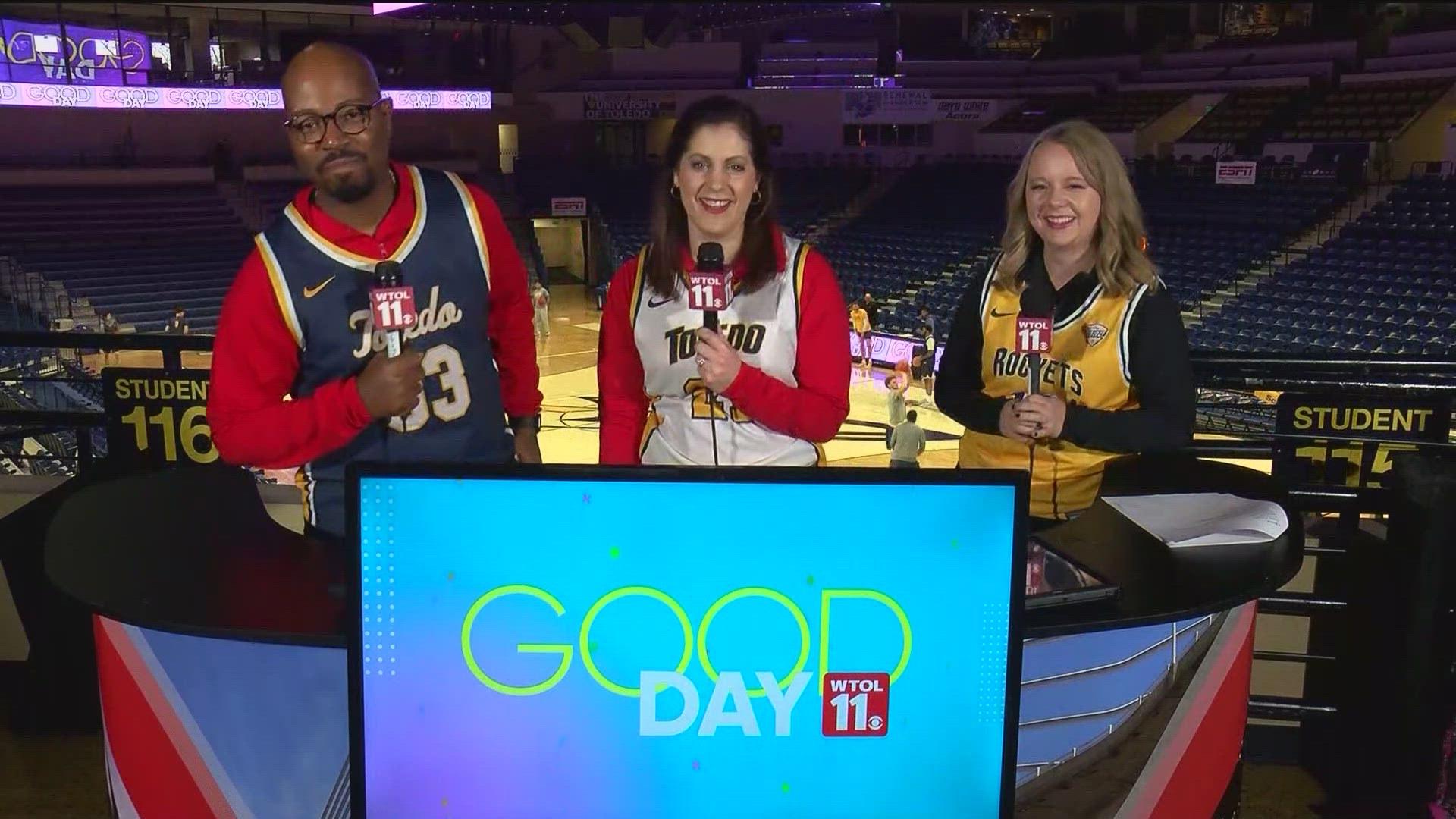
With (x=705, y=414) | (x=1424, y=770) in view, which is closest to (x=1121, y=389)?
(x=705, y=414)

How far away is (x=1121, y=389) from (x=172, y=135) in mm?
22140

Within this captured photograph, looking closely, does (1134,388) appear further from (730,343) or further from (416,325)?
(416,325)

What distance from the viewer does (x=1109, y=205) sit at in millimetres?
2135

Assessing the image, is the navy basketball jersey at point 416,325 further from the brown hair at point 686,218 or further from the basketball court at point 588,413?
the basketball court at point 588,413

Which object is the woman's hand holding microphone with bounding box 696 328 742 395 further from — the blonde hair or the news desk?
the blonde hair

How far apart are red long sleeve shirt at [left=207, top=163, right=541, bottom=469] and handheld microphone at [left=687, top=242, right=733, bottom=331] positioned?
0.49 meters

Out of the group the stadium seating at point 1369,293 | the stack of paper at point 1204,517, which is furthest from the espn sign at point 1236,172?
the stack of paper at point 1204,517

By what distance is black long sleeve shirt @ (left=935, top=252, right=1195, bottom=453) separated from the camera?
2.04 meters

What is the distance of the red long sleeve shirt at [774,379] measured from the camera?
6.33 feet

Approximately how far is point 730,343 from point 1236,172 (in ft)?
60.2

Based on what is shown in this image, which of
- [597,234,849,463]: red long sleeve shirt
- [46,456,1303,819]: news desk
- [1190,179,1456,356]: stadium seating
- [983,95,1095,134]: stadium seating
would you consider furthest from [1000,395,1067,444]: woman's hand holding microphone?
[983,95,1095,134]: stadium seating

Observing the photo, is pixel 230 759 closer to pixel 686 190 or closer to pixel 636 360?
pixel 636 360

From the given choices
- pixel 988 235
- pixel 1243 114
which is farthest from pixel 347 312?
pixel 1243 114

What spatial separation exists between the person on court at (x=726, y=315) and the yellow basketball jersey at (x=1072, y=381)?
35 centimetres
